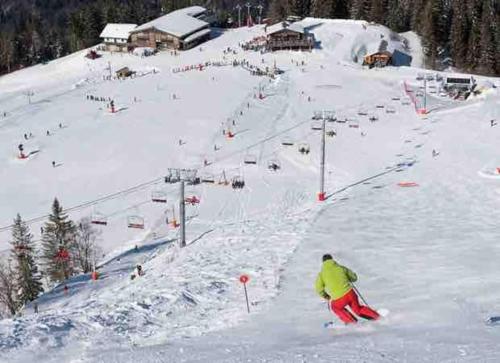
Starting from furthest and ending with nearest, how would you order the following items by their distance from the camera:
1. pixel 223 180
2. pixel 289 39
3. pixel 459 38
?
pixel 289 39, pixel 459 38, pixel 223 180

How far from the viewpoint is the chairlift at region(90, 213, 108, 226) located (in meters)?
33.9

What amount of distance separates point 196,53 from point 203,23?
1047 centimetres

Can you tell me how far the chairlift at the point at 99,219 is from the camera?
33.9 metres

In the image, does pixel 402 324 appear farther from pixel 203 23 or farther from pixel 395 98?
pixel 203 23

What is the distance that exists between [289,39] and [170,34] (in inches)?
664

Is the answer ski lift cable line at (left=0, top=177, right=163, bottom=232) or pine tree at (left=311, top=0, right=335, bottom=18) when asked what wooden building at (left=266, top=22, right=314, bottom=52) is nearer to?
pine tree at (left=311, top=0, right=335, bottom=18)

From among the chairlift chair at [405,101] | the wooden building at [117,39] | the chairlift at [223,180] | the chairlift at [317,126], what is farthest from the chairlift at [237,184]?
the wooden building at [117,39]

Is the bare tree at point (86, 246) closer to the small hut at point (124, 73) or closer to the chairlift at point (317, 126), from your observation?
the chairlift at point (317, 126)

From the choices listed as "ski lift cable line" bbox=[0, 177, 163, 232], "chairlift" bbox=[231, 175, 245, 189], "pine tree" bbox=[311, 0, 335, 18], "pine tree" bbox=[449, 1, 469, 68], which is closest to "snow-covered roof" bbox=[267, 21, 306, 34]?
"pine tree" bbox=[311, 0, 335, 18]

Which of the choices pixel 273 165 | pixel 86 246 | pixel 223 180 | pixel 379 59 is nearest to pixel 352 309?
pixel 86 246

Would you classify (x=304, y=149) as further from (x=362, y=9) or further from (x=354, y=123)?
(x=362, y=9)

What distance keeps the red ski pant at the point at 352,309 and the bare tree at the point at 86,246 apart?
1859cm

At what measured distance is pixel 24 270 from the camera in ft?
89.9

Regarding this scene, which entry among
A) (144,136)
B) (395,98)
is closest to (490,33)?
(395,98)
